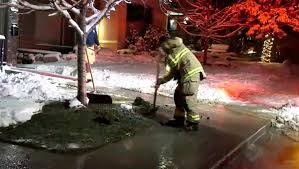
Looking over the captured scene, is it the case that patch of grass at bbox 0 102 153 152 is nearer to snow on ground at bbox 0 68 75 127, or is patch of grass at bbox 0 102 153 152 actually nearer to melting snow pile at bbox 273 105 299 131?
snow on ground at bbox 0 68 75 127

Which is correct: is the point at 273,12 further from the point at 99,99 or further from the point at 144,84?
the point at 99,99

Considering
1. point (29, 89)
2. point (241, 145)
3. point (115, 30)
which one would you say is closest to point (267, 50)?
point (115, 30)

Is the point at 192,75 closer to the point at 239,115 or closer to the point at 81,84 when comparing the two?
the point at 81,84

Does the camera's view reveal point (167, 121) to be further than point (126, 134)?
Yes

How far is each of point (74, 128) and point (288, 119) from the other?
5.15m

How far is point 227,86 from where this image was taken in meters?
15.6

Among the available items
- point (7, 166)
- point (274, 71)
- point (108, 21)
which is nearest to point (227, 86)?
point (274, 71)

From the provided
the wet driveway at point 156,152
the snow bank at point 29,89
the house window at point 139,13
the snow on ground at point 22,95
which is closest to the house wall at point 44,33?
the house window at point 139,13

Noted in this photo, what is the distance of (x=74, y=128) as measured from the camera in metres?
7.59

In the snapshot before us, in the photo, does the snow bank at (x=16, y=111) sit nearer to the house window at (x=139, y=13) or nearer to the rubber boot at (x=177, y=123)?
the rubber boot at (x=177, y=123)

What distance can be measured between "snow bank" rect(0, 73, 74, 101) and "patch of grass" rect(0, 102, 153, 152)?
1.12 metres

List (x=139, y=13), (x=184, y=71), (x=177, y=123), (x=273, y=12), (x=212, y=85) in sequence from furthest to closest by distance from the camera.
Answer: (x=139, y=13) → (x=273, y=12) → (x=212, y=85) → (x=177, y=123) → (x=184, y=71)

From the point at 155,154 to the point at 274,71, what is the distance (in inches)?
612

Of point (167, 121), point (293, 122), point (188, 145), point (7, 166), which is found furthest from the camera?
point (293, 122)
